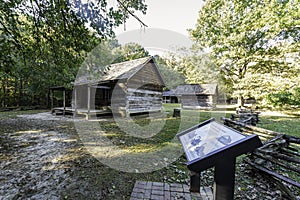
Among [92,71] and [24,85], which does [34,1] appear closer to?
[92,71]

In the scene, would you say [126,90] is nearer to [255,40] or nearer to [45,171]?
[45,171]

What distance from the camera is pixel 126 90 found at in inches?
469

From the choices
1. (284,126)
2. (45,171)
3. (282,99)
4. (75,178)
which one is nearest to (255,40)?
(282,99)

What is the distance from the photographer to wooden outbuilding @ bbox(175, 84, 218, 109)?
24359mm

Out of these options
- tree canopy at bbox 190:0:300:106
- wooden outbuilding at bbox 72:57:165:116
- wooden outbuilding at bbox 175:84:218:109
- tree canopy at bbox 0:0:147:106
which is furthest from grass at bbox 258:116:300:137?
wooden outbuilding at bbox 175:84:218:109

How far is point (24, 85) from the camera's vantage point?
17922 mm

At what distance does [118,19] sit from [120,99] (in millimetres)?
8582

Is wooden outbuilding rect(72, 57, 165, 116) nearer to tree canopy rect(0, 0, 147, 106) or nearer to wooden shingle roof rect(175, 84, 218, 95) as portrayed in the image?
tree canopy rect(0, 0, 147, 106)

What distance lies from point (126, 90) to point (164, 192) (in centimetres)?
978

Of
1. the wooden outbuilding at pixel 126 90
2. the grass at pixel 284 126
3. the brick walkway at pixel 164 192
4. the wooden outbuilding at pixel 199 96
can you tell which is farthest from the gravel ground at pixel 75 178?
the wooden outbuilding at pixel 199 96

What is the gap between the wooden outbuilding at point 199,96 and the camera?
2436 centimetres

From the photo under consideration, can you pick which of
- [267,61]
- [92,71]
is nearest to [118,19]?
[92,71]

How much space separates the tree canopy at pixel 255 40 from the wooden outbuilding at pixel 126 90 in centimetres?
897

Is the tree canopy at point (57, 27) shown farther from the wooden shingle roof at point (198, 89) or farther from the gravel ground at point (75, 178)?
the wooden shingle roof at point (198, 89)
